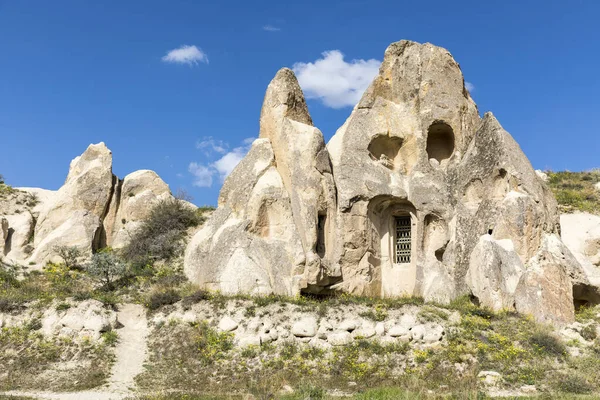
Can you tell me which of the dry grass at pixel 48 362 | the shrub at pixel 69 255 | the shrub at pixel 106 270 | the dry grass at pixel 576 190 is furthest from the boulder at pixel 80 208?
the dry grass at pixel 576 190

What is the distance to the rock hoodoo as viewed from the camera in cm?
1736

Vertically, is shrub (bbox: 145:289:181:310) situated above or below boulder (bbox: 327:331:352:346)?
above

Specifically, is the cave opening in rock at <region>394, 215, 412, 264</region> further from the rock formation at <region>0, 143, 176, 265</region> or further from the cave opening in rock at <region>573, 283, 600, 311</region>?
the rock formation at <region>0, 143, 176, 265</region>

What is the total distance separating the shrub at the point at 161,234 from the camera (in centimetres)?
2366

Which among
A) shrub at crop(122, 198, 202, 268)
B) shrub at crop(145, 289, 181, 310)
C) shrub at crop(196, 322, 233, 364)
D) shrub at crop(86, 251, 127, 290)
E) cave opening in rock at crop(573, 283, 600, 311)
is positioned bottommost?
shrub at crop(196, 322, 233, 364)

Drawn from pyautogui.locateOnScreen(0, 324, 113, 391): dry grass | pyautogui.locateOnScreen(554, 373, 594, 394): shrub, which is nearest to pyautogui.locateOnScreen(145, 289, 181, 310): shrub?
pyautogui.locateOnScreen(0, 324, 113, 391): dry grass

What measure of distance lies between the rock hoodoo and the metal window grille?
35mm

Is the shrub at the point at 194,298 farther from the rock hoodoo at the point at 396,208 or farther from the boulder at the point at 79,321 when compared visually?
the boulder at the point at 79,321

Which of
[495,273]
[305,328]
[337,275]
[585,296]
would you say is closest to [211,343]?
[305,328]

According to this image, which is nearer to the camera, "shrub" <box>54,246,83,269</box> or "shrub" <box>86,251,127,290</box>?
"shrub" <box>86,251,127,290</box>

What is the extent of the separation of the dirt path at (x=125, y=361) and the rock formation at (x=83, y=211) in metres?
6.77

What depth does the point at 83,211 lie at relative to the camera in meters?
24.6

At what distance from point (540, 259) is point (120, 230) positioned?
16910mm

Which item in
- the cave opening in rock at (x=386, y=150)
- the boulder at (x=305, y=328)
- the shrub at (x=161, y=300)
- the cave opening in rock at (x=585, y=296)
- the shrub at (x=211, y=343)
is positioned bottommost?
the shrub at (x=211, y=343)
